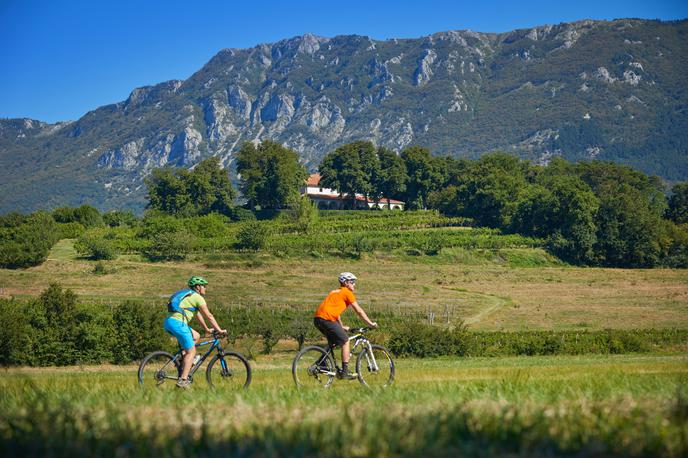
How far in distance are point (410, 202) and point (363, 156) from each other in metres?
12.2

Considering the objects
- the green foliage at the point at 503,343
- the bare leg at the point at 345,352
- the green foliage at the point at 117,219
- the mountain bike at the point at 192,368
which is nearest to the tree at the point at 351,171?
the green foliage at the point at 117,219

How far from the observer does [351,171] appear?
12738 centimetres

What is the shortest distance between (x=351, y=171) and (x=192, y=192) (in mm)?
28464

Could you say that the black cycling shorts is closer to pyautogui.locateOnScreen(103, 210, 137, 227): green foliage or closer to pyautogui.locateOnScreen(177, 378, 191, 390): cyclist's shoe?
pyautogui.locateOnScreen(177, 378, 191, 390): cyclist's shoe

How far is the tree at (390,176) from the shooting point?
127575 mm

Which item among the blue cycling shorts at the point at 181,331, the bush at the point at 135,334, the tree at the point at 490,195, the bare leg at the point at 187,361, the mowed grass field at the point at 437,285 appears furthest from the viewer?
the tree at the point at 490,195

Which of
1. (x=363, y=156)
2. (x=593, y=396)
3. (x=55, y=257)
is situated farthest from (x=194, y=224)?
(x=593, y=396)

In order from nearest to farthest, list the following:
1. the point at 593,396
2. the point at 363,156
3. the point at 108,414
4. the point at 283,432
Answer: the point at 283,432 → the point at 108,414 → the point at 593,396 → the point at 363,156

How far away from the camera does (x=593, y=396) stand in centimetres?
918

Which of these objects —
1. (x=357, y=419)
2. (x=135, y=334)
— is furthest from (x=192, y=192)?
(x=357, y=419)

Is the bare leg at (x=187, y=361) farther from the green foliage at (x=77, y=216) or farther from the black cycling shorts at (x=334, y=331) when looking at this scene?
the green foliage at (x=77, y=216)

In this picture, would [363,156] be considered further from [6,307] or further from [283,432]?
[283,432]

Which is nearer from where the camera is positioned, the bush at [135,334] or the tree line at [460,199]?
the bush at [135,334]

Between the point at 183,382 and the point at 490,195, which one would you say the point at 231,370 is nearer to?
the point at 183,382
